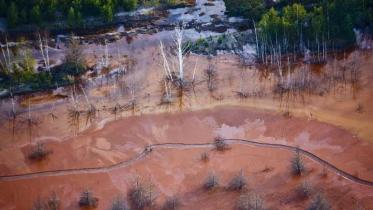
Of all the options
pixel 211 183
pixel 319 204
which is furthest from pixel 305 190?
pixel 211 183

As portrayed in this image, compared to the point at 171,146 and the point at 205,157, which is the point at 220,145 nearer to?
the point at 205,157

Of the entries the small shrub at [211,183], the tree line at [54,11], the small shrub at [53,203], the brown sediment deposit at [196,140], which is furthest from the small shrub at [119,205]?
the tree line at [54,11]

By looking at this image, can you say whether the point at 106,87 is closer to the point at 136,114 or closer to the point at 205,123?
the point at 136,114

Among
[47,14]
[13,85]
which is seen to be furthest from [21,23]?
[13,85]

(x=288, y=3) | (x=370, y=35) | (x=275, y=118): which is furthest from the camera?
(x=288, y=3)

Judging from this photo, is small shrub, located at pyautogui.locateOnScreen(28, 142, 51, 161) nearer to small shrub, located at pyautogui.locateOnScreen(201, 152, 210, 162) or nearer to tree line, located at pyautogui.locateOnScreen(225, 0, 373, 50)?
small shrub, located at pyautogui.locateOnScreen(201, 152, 210, 162)

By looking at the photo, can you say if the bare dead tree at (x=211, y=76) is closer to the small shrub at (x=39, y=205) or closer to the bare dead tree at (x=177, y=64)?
the bare dead tree at (x=177, y=64)
